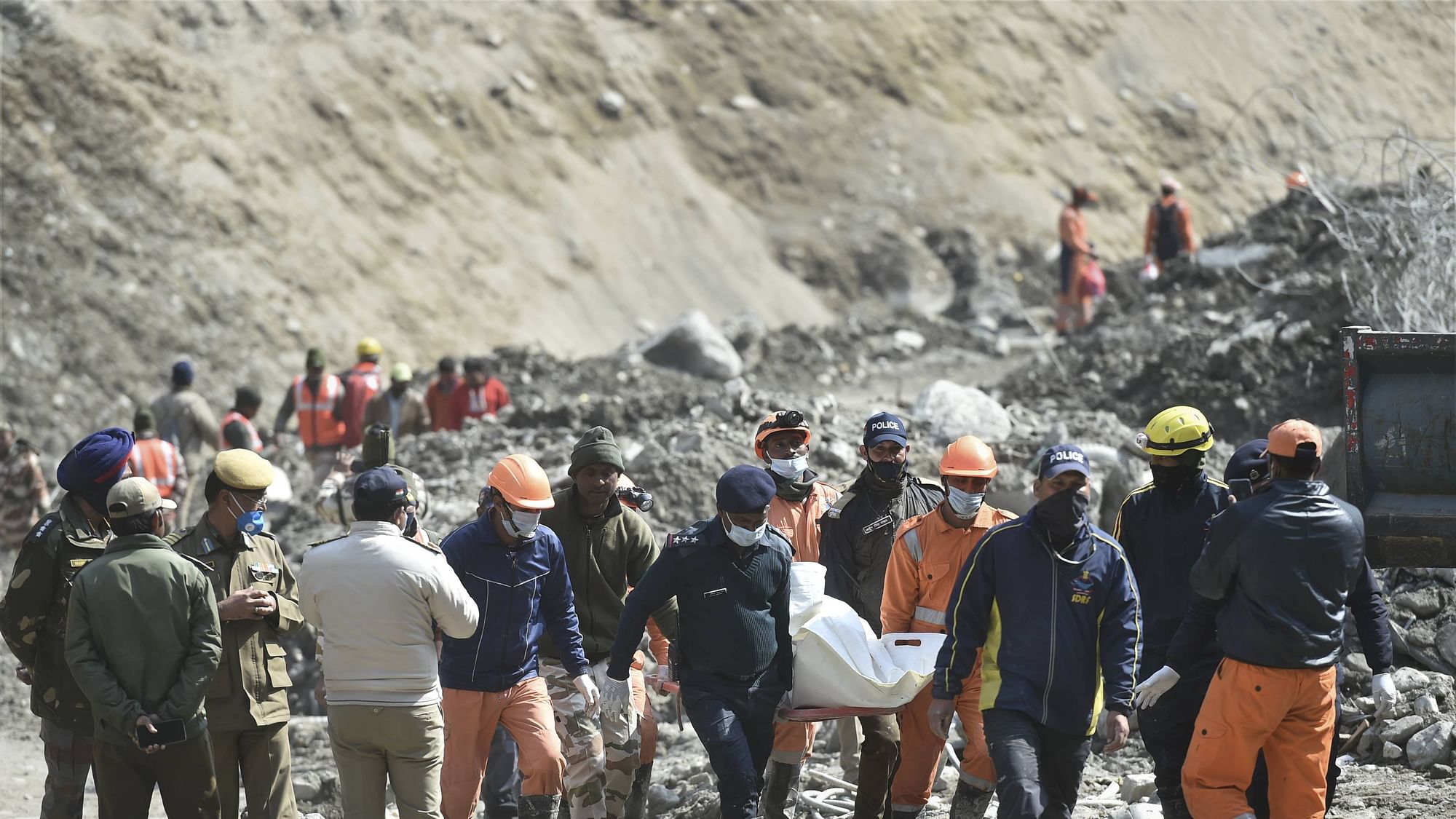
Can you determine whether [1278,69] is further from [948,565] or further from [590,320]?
[948,565]

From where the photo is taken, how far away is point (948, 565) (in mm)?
6184

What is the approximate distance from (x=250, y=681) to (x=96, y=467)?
3.29ft

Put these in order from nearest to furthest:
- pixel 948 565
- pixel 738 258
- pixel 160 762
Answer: pixel 160 762 → pixel 948 565 → pixel 738 258

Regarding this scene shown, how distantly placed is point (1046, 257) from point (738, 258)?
5490 millimetres

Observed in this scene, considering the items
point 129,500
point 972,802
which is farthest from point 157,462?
point 972,802

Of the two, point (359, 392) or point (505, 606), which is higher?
point (505, 606)

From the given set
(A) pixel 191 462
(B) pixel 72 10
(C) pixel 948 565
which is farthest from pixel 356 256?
(C) pixel 948 565

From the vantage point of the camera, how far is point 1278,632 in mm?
5188

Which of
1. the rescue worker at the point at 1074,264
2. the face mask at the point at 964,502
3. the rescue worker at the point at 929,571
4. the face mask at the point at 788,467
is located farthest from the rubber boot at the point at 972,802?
the rescue worker at the point at 1074,264

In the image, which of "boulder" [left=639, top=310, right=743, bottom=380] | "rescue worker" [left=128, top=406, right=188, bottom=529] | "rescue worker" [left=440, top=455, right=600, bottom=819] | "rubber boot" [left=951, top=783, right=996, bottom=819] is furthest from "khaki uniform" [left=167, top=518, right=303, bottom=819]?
"boulder" [left=639, top=310, right=743, bottom=380]

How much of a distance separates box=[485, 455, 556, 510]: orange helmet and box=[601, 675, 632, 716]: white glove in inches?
29.1

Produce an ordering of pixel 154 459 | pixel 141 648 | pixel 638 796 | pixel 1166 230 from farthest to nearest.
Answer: pixel 1166 230, pixel 154 459, pixel 638 796, pixel 141 648

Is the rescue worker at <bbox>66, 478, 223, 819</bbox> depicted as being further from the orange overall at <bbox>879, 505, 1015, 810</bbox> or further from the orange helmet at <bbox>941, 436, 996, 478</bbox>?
the orange helmet at <bbox>941, 436, 996, 478</bbox>

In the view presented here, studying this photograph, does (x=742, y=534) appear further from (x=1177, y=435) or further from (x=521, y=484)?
(x=1177, y=435)
